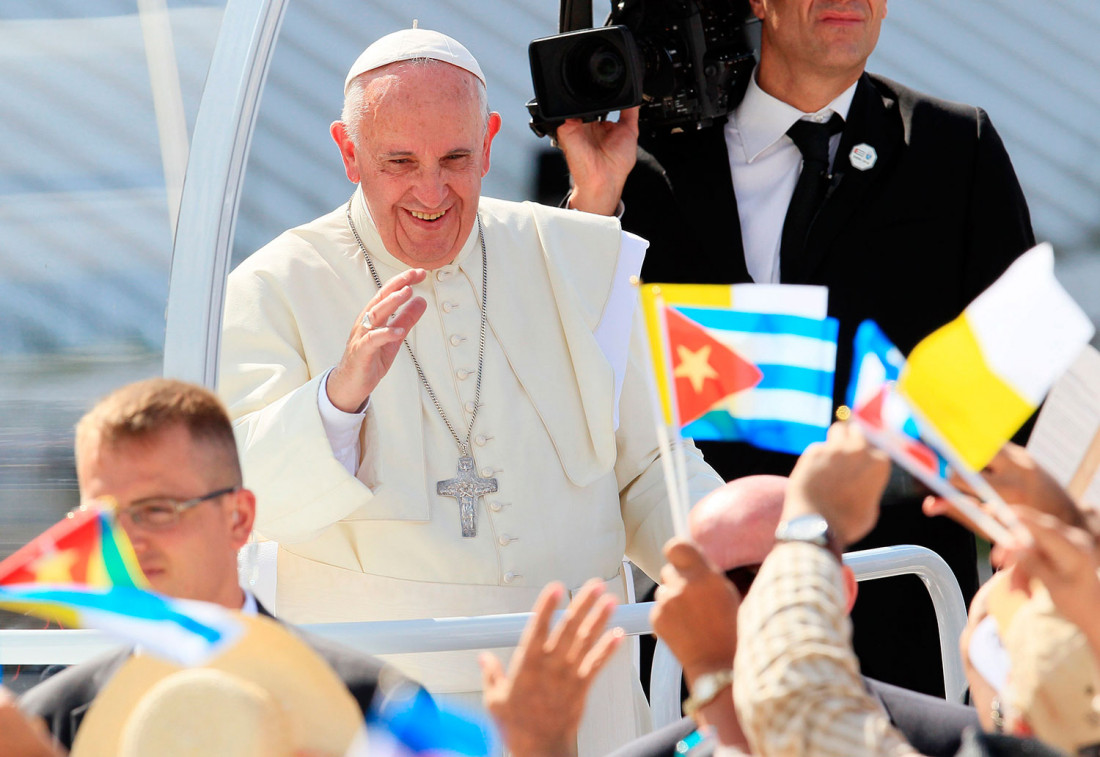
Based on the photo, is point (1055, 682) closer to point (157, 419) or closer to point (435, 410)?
point (157, 419)

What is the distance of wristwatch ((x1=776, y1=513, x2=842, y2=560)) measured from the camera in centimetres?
157

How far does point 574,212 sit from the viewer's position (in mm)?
3381

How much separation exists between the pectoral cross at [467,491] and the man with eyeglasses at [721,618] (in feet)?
3.32

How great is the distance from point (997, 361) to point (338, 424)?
1463 mm

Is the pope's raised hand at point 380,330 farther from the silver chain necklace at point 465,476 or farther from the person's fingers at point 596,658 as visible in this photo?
the person's fingers at point 596,658

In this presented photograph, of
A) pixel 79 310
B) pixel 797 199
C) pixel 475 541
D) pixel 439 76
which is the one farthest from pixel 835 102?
pixel 79 310

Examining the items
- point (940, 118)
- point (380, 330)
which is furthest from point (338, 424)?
point (940, 118)

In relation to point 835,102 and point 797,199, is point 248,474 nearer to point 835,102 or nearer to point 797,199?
point 797,199

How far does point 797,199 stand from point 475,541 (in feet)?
3.77

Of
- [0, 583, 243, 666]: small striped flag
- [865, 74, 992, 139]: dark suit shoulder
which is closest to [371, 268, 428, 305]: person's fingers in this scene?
[0, 583, 243, 666]: small striped flag

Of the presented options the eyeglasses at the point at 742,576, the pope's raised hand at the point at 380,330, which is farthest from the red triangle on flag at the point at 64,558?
the pope's raised hand at the point at 380,330

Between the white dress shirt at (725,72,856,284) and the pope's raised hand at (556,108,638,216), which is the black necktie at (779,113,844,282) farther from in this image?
the pope's raised hand at (556,108,638,216)

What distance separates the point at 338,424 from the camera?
2781 mm

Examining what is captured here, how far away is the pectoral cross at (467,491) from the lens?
3000mm
